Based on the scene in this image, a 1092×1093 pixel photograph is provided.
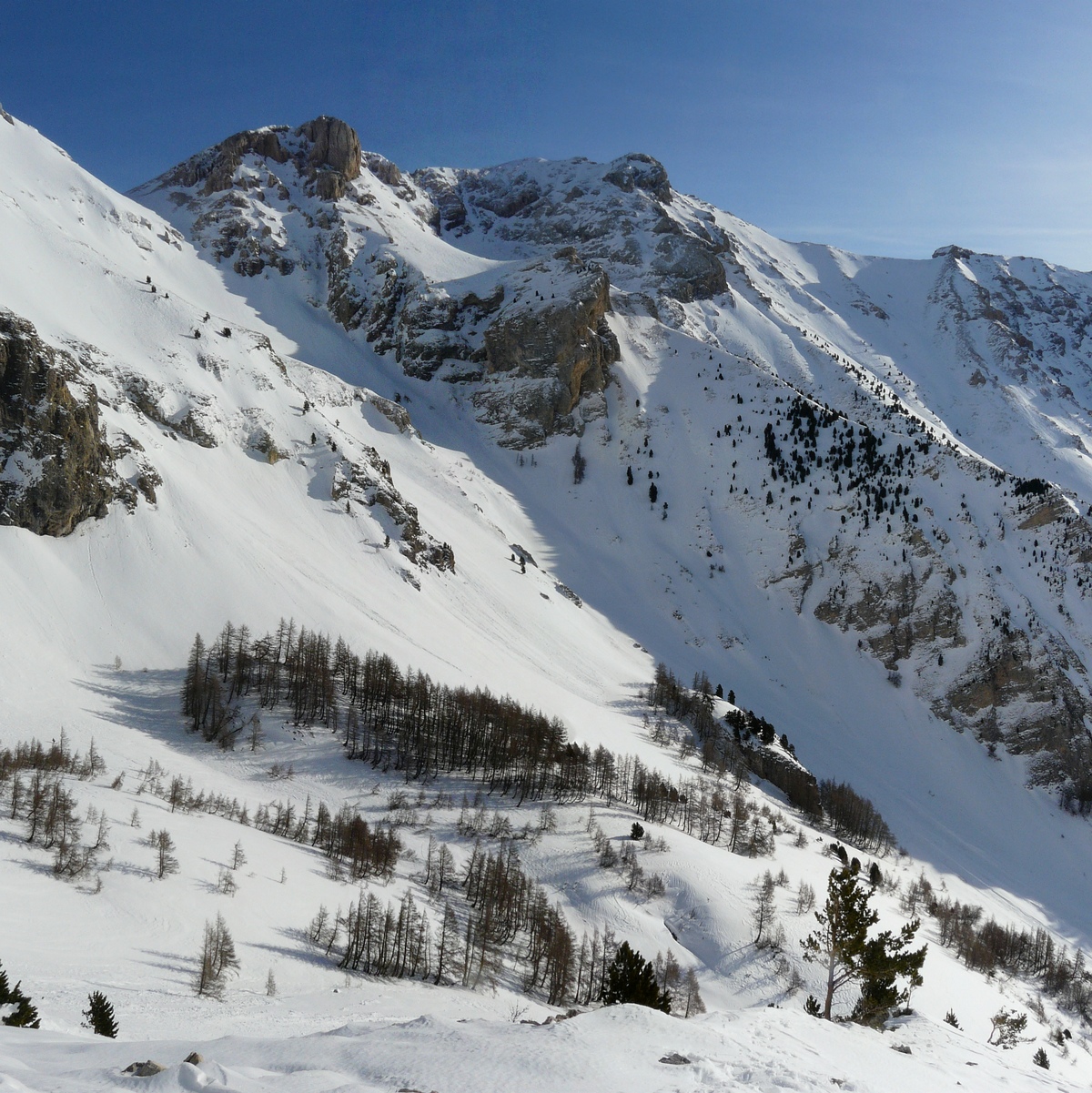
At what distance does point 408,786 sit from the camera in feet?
197

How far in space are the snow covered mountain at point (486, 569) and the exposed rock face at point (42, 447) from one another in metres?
0.34

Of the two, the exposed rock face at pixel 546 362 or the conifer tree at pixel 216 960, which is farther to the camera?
the exposed rock face at pixel 546 362

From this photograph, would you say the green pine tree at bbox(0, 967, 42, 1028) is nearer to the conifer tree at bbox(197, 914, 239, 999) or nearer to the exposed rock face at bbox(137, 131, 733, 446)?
the conifer tree at bbox(197, 914, 239, 999)

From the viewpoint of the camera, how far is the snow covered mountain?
123 ft

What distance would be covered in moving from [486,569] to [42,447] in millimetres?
53778

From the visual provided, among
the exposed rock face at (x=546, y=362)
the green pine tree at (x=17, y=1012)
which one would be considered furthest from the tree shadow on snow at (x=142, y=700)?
the exposed rock face at (x=546, y=362)

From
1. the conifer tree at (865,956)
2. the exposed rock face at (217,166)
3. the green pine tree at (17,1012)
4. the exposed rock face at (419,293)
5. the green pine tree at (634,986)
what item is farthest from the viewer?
the exposed rock face at (217,166)

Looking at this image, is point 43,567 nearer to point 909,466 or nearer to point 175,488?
point 175,488

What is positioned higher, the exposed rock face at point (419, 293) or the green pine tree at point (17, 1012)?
the exposed rock face at point (419, 293)

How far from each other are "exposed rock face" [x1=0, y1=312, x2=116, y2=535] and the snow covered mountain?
1.12 feet

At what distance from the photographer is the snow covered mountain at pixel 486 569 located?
37469 millimetres

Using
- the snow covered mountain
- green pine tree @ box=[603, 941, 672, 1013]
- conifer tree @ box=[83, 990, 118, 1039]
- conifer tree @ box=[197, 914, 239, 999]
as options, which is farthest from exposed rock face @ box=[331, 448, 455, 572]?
conifer tree @ box=[83, 990, 118, 1039]

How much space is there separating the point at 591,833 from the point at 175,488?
56.6 metres

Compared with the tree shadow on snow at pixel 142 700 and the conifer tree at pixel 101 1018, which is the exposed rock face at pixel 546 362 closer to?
the tree shadow on snow at pixel 142 700
